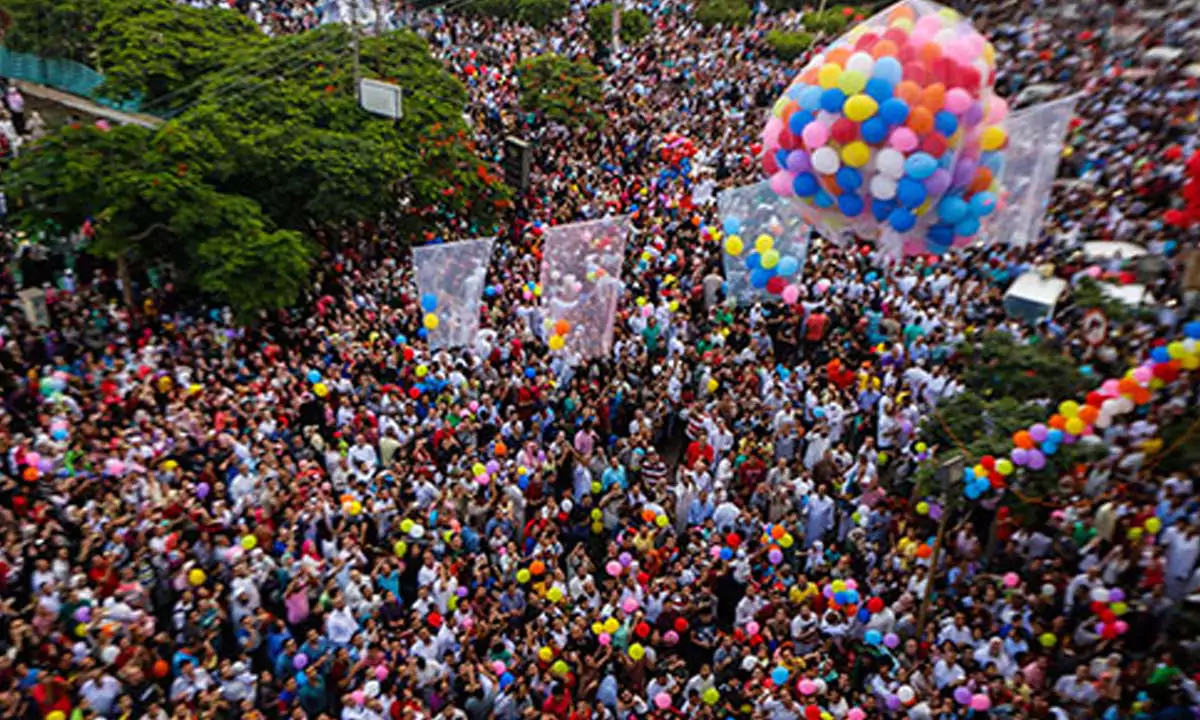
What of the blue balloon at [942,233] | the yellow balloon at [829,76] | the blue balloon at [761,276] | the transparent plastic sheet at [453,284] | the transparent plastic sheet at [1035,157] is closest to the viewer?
the yellow balloon at [829,76]

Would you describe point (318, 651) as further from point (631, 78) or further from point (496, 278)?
point (631, 78)

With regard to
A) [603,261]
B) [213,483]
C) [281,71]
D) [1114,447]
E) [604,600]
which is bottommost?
[604,600]

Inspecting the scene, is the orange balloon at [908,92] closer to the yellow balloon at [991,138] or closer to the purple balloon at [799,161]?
the yellow balloon at [991,138]

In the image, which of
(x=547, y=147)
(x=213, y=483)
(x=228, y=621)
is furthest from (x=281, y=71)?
(x=228, y=621)

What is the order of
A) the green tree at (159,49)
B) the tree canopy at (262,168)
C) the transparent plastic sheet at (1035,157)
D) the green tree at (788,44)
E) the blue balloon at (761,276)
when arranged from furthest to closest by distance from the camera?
the green tree at (788,44) → the green tree at (159,49) → the tree canopy at (262,168) → the transparent plastic sheet at (1035,157) → the blue balloon at (761,276)

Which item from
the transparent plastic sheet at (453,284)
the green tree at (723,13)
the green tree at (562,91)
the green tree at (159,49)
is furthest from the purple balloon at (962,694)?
the green tree at (723,13)

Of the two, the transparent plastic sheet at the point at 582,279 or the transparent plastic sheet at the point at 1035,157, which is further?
the transparent plastic sheet at the point at 582,279
